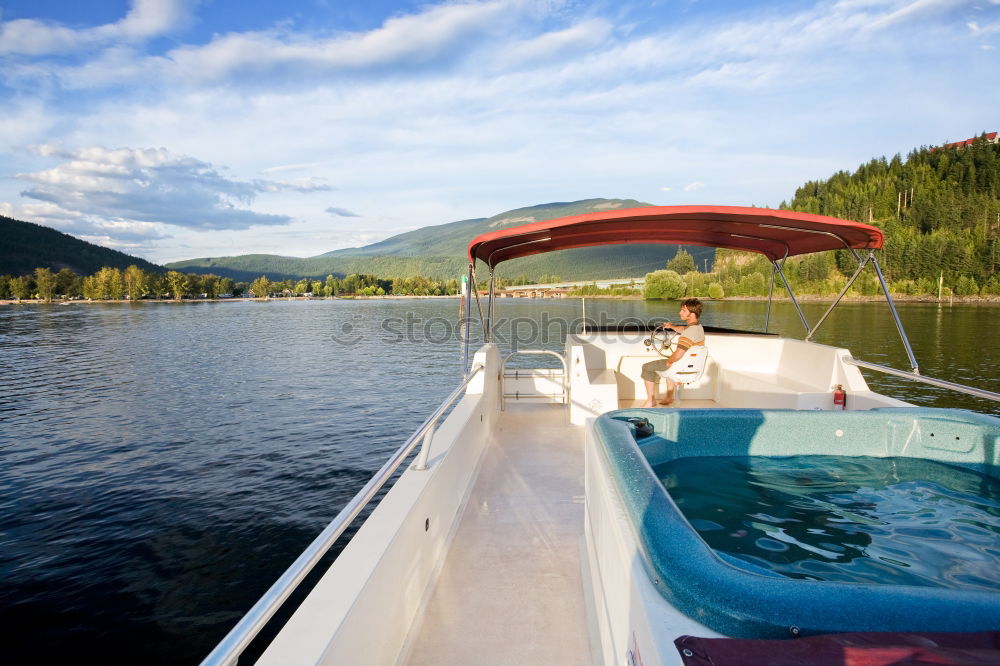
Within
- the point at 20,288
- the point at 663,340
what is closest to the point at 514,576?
the point at 663,340

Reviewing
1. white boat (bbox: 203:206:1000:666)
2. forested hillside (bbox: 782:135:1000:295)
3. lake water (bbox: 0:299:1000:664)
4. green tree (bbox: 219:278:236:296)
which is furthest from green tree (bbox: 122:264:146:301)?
white boat (bbox: 203:206:1000:666)

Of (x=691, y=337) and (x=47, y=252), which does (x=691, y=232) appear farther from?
(x=47, y=252)

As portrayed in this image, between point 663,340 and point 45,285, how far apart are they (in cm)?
13337

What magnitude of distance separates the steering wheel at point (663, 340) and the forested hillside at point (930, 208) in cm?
9307

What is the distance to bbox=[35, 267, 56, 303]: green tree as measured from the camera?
106 meters

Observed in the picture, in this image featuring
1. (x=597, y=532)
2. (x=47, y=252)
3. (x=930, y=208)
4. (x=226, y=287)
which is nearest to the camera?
(x=597, y=532)

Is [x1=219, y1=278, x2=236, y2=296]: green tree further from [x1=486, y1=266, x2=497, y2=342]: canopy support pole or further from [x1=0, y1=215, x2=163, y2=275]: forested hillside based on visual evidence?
[x1=486, y1=266, x2=497, y2=342]: canopy support pole

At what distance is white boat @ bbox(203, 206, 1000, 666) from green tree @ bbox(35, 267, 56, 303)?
131 metres

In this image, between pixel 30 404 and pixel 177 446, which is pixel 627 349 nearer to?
pixel 177 446

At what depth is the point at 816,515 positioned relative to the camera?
2.92 m

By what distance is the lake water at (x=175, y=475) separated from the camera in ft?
18.0

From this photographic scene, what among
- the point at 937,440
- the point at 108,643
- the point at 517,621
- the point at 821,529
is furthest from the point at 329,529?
the point at 108,643

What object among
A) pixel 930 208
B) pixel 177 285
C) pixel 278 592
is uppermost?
pixel 930 208

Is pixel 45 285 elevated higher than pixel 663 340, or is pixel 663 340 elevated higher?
pixel 45 285
